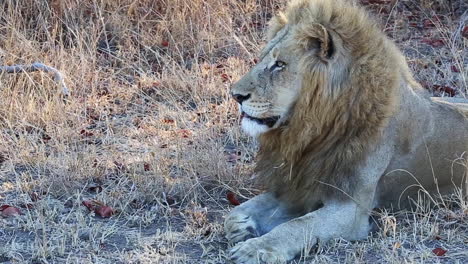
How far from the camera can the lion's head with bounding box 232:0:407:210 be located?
3959 mm

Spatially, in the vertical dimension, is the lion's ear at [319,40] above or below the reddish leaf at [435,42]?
above

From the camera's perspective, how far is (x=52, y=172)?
5020mm

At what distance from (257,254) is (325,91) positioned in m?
0.79

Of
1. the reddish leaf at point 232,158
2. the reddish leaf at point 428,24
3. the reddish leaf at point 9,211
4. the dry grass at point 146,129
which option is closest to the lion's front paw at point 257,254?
the dry grass at point 146,129

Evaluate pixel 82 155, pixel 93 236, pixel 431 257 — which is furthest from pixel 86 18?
pixel 431 257

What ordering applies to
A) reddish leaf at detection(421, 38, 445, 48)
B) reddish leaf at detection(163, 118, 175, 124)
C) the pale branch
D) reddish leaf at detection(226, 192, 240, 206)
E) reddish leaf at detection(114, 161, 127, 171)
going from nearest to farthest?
reddish leaf at detection(226, 192, 240, 206), reddish leaf at detection(114, 161, 127, 171), reddish leaf at detection(163, 118, 175, 124), the pale branch, reddish leaf at detection(421, 38, 445, 48)

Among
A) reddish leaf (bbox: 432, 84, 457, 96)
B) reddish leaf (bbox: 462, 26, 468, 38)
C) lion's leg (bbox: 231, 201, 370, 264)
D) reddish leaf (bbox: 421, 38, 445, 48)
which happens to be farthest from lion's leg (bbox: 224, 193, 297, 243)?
reddish leaf (bbox: 462, 26, 468, 38)

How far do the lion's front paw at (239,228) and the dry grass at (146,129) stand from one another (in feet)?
0.27

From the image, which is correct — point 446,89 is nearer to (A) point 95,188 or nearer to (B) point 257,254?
(A) point 95,188

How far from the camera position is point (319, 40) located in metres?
3.96

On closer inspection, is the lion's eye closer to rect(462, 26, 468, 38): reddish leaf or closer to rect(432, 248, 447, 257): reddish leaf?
rect(432, 248, 447, 257): reddish leaf

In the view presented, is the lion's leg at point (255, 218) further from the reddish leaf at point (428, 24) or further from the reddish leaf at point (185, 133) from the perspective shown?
the reddish leaf at point (428, 24)

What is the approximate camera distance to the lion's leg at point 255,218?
4051mm

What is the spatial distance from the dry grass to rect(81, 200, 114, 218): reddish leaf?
0.04m
